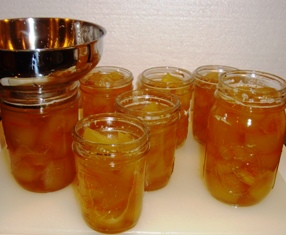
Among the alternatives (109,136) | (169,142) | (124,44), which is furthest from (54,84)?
(124,44)

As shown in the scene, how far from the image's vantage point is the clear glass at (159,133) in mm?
672

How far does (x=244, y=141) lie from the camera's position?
24.7 inches

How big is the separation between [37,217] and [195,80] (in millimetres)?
452

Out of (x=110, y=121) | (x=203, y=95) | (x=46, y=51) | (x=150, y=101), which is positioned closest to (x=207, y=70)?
(x=203, y=95)

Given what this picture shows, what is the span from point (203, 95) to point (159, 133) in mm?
216

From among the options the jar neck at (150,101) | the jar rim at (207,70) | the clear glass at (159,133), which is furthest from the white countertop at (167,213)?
the jar rim at (207,70)

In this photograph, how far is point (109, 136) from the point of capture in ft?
2.15

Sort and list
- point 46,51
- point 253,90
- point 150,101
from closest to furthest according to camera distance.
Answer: point 46,51
point 253,90
point 150,101

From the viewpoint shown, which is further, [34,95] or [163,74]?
[163,74]

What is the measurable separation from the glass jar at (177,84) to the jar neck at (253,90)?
13 centimetres

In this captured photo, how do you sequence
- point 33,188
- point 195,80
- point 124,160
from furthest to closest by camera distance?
1. point 195,80
2. point 33,188
3. point 124,160

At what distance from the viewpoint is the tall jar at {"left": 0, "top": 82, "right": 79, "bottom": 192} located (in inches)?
24.7

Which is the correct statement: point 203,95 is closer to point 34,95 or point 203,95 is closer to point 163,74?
point 163,74

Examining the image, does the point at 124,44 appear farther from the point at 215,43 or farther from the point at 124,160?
the point at 124,160
